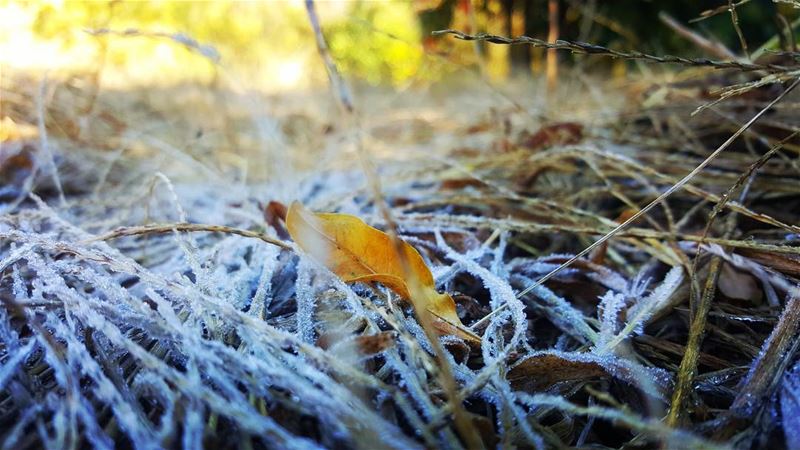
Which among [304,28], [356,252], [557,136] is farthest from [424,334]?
[304,28]

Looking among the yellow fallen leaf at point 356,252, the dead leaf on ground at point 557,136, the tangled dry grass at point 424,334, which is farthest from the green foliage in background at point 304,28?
the yellow fallen leaf at point 356,252

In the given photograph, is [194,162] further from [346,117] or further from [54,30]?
[54,30]

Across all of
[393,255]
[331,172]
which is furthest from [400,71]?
[393,255]

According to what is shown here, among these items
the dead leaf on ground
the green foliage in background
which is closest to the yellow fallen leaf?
the dead leaf on ground

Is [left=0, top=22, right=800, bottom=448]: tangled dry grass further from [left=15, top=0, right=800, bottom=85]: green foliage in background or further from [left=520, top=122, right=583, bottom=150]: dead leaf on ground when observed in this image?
[left=15, top=0, right=800, bottom=85]: green foliage in background

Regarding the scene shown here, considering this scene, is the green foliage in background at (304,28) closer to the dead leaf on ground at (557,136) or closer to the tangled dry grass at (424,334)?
the dead leaf on ground at (557,136)
